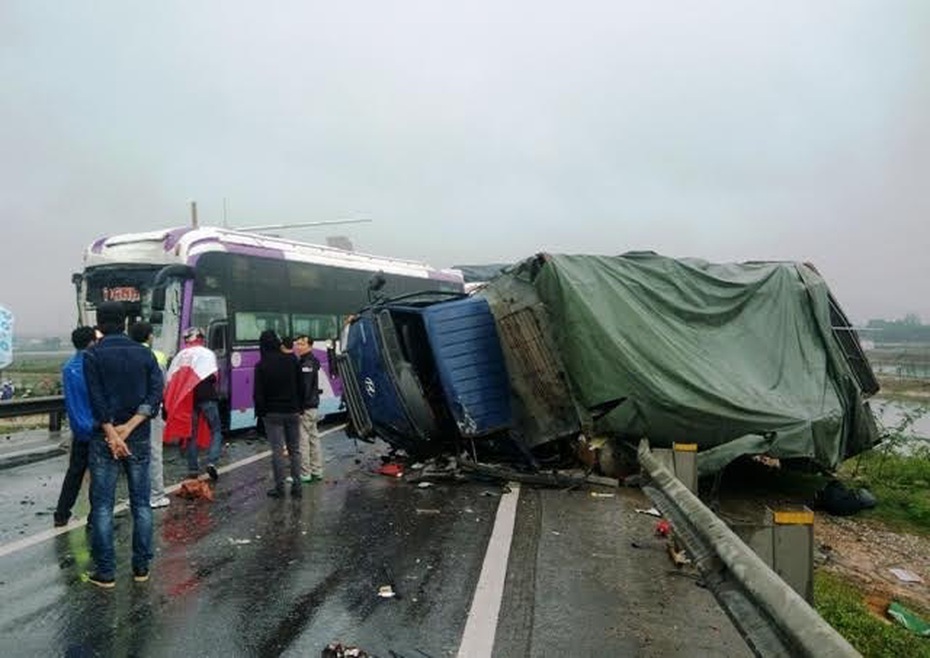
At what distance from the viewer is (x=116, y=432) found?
5.01m

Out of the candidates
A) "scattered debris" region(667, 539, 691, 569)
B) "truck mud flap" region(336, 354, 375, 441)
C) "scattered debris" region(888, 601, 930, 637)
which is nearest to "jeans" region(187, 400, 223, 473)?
"truck mud flap" region(336, 354, 375, 441)

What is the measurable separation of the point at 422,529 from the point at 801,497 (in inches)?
213

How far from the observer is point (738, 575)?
9.60ft

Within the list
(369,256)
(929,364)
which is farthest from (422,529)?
(929,364)

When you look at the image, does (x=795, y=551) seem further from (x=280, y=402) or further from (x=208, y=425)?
(x=208, y=425)

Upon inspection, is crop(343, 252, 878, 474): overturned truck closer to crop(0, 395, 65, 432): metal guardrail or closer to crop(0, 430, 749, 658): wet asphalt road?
crop(0, 430, 749, 658): wet asphalt road

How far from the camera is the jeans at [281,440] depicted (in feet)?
25.6

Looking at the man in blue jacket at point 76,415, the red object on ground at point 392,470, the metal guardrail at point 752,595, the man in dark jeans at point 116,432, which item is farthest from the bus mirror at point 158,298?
the metal guardrail at point 752,595

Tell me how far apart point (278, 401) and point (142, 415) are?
8.82ft

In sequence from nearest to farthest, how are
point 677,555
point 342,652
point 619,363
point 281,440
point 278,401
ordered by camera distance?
point 342,652 → point 677,555 → point 278,401 → point 281,440 → point 619,363

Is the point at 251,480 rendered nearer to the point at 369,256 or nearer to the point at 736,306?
the point at 736,306

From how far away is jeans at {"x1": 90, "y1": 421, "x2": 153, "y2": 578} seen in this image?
16.1 feet

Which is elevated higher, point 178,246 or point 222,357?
point 178,246

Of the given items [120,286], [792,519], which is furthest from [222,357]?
[792,519]
